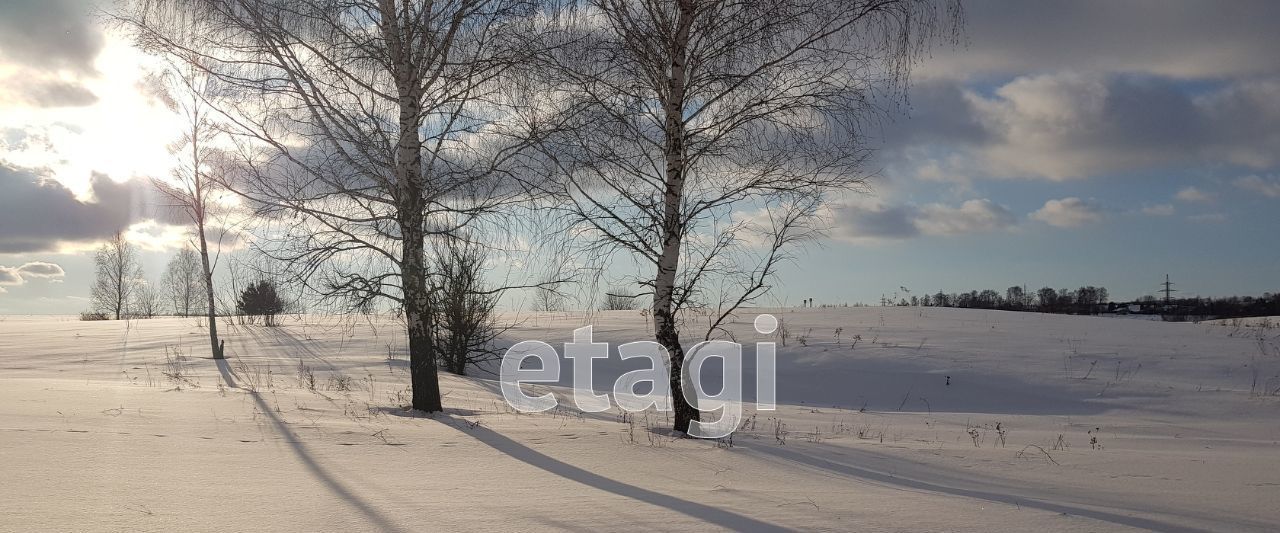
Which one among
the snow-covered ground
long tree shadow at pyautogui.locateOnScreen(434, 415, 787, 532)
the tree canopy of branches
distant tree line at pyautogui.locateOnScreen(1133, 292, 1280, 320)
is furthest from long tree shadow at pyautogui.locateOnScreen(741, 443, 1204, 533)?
distant tree line at pyautogui.locateOnScreen(1133, 292, 1280, 320)

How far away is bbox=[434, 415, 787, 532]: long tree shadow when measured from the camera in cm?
413

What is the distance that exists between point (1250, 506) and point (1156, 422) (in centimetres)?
672

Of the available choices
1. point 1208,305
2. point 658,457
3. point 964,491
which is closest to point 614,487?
point 658,457

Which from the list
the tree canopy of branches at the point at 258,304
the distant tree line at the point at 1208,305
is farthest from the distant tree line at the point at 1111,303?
the tree canopy of branches at the point at 258,304

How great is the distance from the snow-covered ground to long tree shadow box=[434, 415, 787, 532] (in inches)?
0.9

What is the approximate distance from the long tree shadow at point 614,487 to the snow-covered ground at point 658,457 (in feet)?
0.08

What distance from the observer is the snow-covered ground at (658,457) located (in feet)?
13.7

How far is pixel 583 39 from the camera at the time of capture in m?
7.89

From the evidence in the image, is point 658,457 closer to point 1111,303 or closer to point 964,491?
point 964,491

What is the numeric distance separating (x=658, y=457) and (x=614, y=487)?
1.42 meters

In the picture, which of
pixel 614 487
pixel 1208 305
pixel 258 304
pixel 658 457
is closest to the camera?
pixel 614 487

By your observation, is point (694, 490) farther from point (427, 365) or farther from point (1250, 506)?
point (427, 365)

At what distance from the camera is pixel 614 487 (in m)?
5.13

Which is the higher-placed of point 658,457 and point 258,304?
point 258,304
